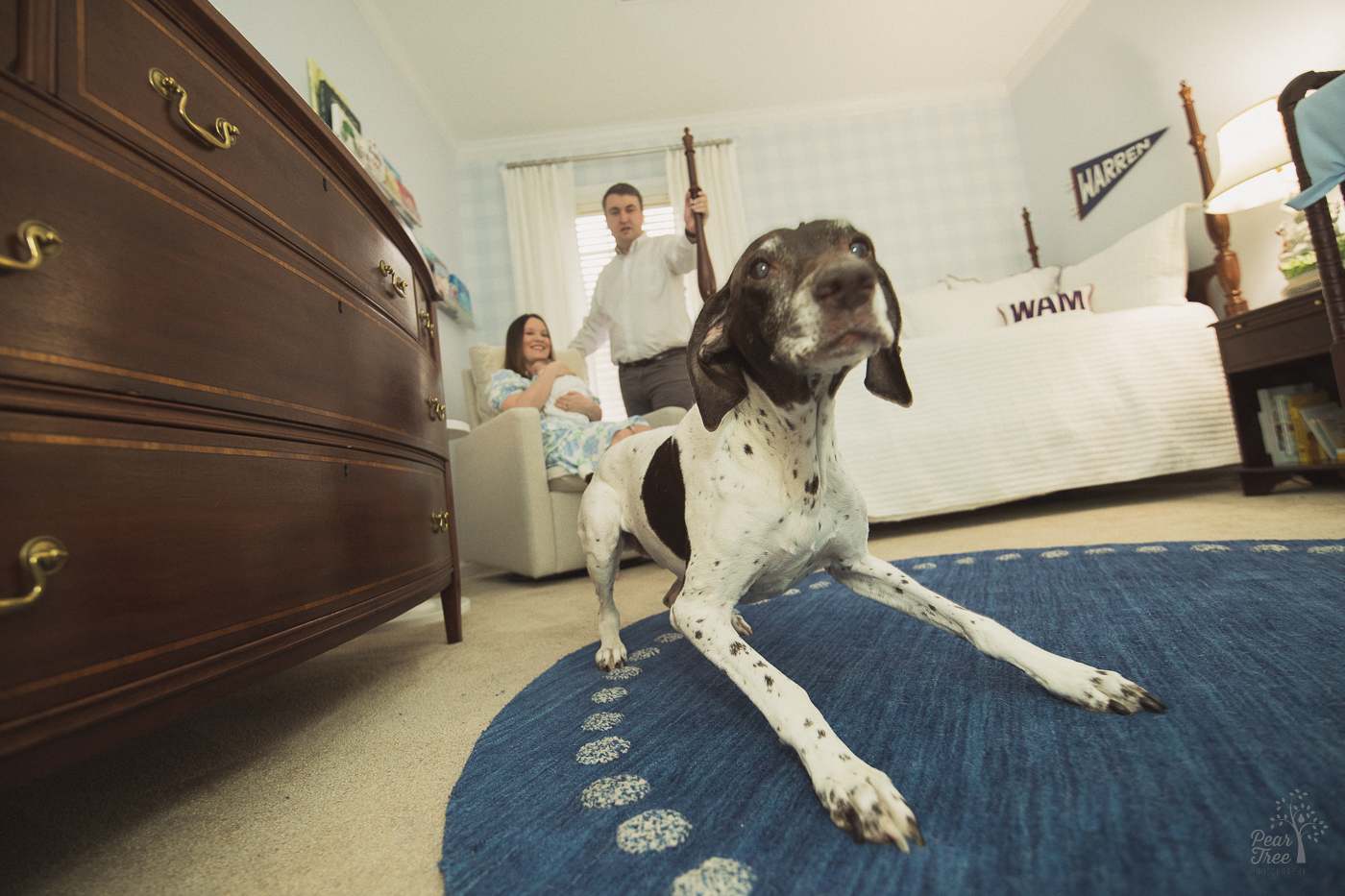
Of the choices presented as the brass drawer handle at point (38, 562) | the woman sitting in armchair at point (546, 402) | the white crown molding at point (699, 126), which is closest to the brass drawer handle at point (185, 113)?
the brass drawer handle at point (38, 562)

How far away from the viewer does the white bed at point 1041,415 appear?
280cm

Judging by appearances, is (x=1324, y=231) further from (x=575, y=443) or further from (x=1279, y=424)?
(x=575, y=443)

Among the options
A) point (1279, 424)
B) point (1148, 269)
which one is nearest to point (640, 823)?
point (1279, 424)

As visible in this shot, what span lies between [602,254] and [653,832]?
529 cm

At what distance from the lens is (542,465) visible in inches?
→ 112

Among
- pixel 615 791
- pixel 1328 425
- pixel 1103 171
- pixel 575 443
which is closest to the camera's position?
pixel 615 791

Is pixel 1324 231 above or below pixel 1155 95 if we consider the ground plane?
below

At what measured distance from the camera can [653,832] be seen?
0.69 m

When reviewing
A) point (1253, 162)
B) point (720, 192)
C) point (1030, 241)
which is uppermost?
point (720, 192)

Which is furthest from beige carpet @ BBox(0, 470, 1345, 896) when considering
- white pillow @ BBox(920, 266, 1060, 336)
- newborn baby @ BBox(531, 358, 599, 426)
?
white pillow @ BBox(920, 266, 1060, 336)

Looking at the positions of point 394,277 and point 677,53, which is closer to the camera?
point 394,277

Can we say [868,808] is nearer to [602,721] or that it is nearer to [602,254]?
[602,721]

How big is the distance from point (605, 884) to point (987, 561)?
1760 mm

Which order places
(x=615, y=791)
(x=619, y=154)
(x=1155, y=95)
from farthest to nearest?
1. (x=619, y=154)
2. (x=1155, y=95)
3. (x=615, y=791)
